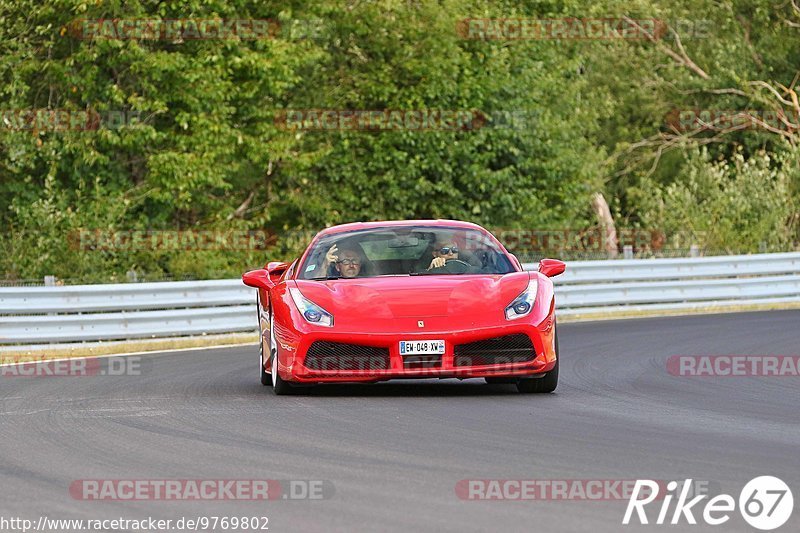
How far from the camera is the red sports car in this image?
1197 cm

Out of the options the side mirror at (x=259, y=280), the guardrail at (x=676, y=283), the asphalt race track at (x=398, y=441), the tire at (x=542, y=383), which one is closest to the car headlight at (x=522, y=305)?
the tire at (x=542, y=383)

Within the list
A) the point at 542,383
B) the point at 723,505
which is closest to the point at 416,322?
the point at 542,383

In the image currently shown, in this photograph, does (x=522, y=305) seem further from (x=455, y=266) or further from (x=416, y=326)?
(x=455, y=266)

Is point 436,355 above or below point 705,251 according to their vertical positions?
above

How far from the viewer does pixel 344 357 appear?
12.1m

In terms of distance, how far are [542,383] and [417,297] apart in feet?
3.82

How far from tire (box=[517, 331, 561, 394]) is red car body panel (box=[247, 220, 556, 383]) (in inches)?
6.5

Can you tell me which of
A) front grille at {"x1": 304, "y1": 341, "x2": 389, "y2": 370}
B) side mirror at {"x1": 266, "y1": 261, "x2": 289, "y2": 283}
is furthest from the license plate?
side mirror at {"x1": 266, "y1": 261, "x2": 289, "y2": 283}

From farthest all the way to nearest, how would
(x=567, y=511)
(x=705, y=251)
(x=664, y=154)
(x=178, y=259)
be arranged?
(x=664, y=154), (x=705, y=251), (x=178, y=259), (x=567, y=511)

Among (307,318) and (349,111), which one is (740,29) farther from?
(307,318)

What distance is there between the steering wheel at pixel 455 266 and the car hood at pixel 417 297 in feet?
1.13

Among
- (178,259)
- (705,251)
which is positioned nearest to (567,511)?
(178,259)

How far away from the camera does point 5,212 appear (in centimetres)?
3102

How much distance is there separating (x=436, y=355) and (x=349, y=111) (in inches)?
914
